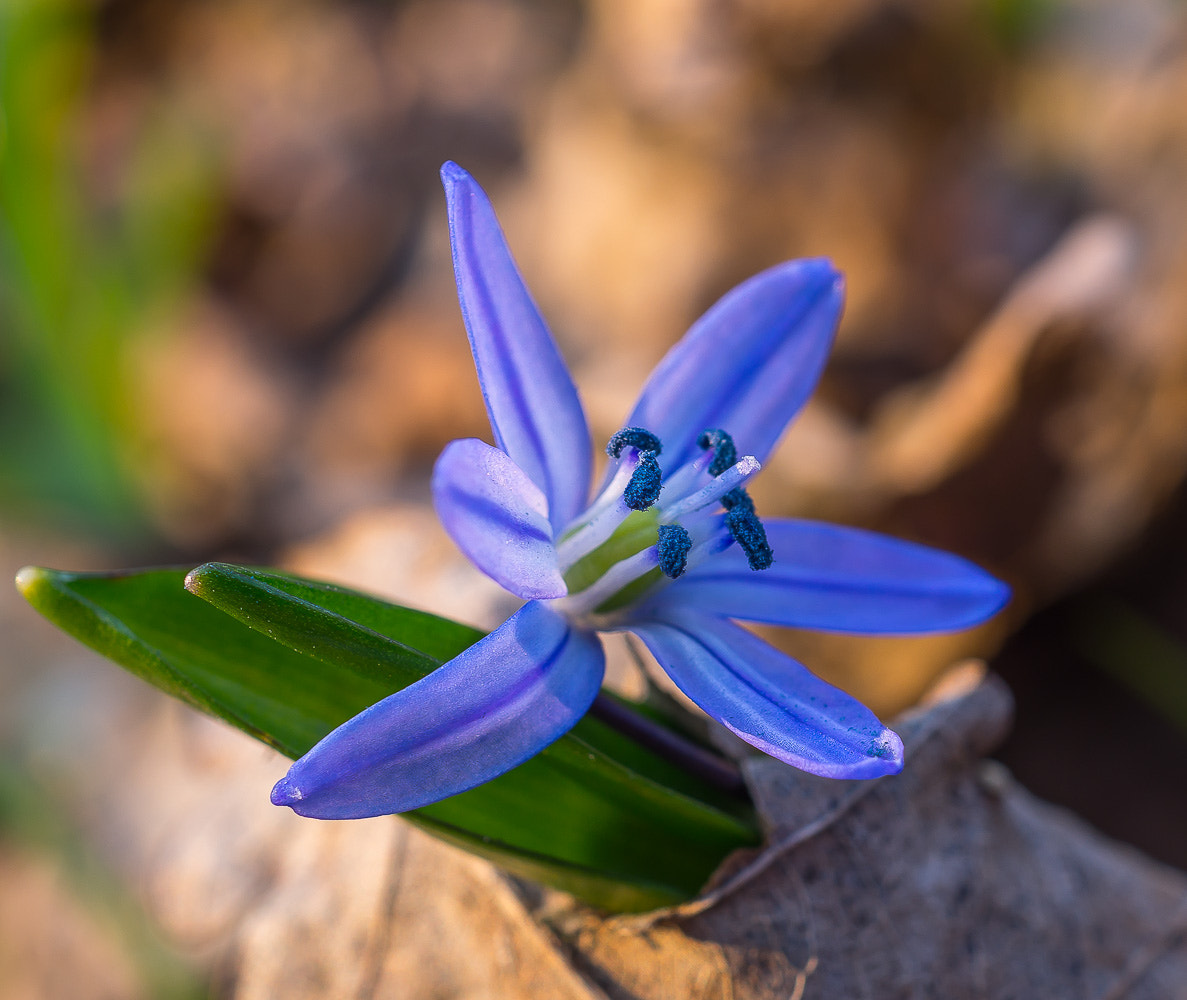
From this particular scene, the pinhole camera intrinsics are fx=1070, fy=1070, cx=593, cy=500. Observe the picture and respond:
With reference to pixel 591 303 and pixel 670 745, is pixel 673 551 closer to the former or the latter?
pixel 670 745

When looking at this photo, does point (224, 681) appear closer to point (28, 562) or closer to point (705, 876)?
point (705, 876)

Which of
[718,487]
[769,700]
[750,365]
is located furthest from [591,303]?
[769,700]

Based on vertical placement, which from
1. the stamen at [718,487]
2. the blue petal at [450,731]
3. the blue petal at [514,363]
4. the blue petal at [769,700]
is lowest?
the blue petal at [769,700]

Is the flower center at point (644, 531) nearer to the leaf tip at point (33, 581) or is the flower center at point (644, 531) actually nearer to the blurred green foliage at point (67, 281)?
the leaf tip at point (33, 581)

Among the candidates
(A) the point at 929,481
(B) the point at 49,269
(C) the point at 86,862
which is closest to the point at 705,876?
(A) the point at 929,481

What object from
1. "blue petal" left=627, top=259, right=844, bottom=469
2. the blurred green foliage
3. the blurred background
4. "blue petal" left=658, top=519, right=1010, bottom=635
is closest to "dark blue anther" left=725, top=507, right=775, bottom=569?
"blue petal" left=658, top=519, right=1010, bottom=635

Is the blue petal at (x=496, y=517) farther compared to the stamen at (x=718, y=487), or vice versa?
the stamen at (x=718, y=487)

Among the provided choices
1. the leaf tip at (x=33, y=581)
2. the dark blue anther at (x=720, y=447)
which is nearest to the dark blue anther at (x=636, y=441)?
the dark blue anther at (x=720, y=447)
